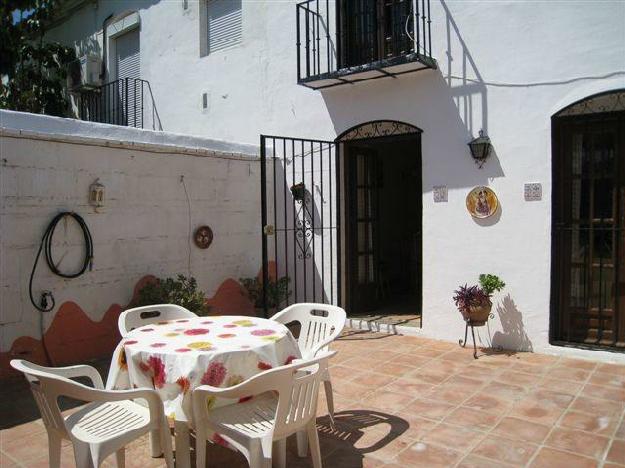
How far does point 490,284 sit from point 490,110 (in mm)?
1777

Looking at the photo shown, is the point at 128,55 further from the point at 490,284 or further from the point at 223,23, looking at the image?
the point at 490,284

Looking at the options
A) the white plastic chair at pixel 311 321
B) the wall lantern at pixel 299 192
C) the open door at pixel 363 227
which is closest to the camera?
the white plastic chair at pixel 311 321

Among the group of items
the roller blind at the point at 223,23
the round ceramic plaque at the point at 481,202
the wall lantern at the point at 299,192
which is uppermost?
the roller blind at the point at 223,23

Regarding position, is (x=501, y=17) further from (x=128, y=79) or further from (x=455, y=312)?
(x=128, y=79)

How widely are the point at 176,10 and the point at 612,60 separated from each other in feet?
21.0

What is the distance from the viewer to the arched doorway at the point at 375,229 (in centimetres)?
636

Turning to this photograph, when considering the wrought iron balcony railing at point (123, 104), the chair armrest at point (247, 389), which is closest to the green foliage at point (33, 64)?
the wrought iron balcony railing at point (123, 104)

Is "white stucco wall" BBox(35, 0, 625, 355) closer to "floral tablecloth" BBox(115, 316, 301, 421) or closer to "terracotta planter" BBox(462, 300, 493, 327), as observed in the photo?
"terracotta planter" BBox(462, 300, 493, 327)

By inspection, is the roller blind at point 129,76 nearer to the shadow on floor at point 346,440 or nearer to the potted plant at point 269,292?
the potted plant at point 269,292

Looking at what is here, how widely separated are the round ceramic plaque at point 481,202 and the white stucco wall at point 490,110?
0.07 meters

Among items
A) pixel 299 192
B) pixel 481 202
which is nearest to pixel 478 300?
pixel 481 202

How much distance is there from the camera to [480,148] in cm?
528

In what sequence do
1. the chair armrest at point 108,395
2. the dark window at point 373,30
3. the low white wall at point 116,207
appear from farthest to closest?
the dark window at point 373,30, the low white wall at point 116,207, the chair armrest at point 108,395

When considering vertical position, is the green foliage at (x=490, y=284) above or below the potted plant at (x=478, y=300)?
above
